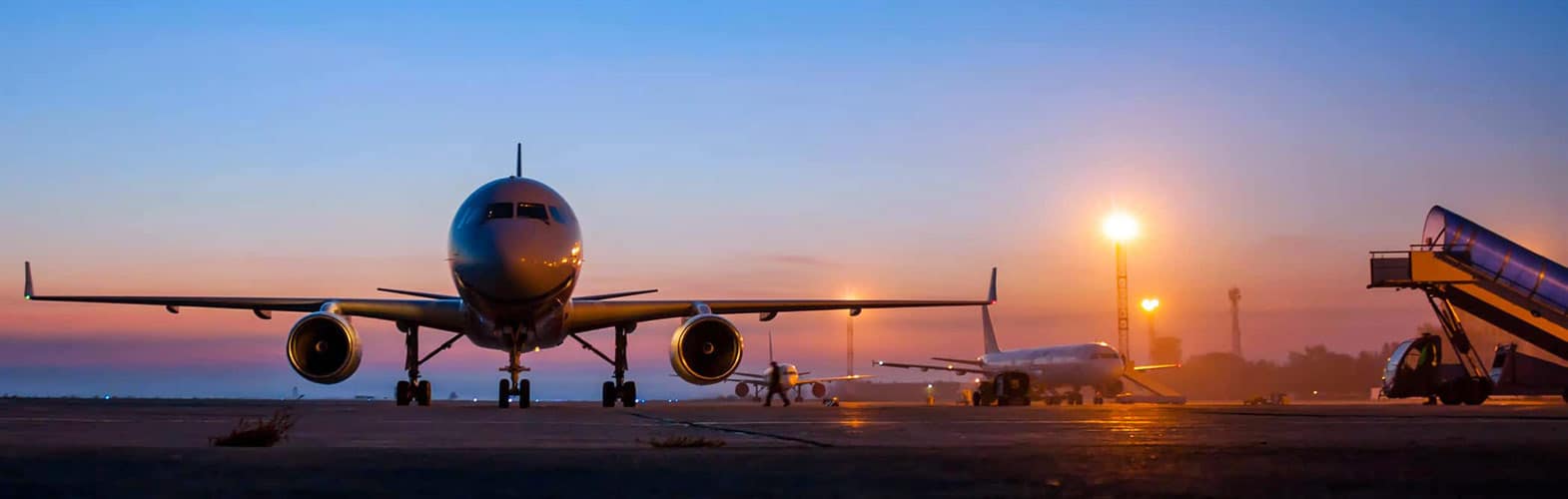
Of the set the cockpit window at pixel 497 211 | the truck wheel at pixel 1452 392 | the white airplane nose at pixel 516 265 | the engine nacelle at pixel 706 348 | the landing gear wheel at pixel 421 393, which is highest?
the cockpit window at pixel 497 211

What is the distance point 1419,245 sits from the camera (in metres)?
37.6

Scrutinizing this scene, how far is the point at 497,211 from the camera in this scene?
855 inches

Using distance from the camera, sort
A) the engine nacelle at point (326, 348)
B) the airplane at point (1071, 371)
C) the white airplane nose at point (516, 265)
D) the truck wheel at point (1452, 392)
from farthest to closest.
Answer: the airplane at point (1071, 371)
the truck wheel at point (1452, 392)
the engine nacelle at point (326, 348)
the white airplane nose at point (516, 265)

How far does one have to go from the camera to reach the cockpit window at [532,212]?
21797 mm

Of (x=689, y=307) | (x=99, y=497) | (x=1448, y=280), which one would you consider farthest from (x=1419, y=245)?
(x=99, y=497)

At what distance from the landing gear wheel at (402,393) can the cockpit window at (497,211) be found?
462 cm

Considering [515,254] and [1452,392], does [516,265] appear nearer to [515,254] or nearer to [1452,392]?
[515,254]

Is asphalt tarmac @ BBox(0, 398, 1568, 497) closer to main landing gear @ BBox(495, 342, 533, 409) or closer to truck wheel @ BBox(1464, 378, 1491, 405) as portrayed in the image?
main landing gear @ BBox(495, 342, 533, 409)

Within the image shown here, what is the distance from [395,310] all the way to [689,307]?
5040 millimetres

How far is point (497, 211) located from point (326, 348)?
3231 mm

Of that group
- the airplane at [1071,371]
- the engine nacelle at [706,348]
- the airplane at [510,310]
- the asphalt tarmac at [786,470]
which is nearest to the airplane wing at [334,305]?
the airplane at [510,310]

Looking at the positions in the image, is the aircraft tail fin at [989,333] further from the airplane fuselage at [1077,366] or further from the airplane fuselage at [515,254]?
the airplane fuselage at [515,254]

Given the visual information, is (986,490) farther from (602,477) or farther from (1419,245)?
(1419,245)

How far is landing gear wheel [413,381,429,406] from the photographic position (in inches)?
983
